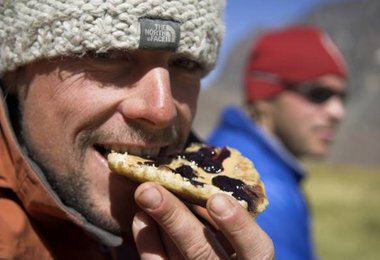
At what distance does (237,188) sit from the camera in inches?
100

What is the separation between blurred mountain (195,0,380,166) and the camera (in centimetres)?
3644

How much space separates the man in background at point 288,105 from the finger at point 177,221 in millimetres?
2907

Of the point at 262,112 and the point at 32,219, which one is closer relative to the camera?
the point at 32,219

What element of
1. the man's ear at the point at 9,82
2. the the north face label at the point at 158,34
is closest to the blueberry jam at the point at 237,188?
the the north face label at the point at 158,34

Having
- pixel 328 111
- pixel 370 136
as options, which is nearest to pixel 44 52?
pixel 328 111

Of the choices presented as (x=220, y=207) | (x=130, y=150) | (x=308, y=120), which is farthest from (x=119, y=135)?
(x=308, y=120)

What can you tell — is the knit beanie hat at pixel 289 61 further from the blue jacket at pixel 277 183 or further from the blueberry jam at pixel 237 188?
the blueberry jam at pixel 237 188

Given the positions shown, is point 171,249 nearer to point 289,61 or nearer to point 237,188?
point 237,188

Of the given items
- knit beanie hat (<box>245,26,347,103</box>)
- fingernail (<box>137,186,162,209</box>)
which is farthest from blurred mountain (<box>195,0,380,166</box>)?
fingernail (<box>137,186,162,209</box>)

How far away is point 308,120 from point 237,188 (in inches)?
156

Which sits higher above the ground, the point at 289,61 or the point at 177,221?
the point at 177,221

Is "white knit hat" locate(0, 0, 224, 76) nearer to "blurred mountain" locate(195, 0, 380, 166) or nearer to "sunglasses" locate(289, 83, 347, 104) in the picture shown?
"sunglasses" locate(289, 83, 347, 104)

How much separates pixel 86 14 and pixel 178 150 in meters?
0.82

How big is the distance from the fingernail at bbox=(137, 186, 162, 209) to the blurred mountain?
30.4m
